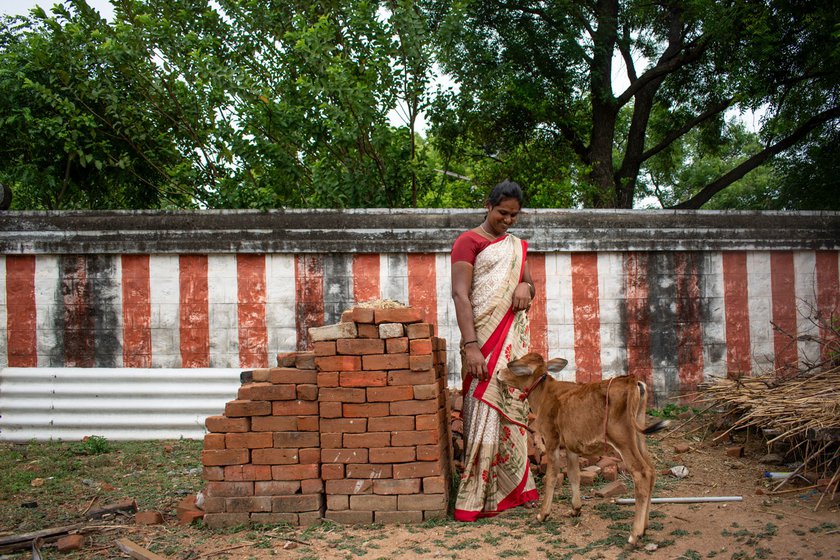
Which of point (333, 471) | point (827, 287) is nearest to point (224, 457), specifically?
point (333, 471)

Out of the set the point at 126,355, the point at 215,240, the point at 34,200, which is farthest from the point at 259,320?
the point at 34,200

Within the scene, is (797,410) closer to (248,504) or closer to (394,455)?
(394,455)

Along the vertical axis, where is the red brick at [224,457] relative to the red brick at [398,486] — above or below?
above

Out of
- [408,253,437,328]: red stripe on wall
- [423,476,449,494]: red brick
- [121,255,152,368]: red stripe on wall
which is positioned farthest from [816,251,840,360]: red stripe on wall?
[121,255,152,368]: red stripe on wall

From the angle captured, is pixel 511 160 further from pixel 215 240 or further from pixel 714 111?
pixel 215 240

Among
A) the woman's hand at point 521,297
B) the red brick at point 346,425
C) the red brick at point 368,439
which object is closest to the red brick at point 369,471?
the red brick at point 368,439

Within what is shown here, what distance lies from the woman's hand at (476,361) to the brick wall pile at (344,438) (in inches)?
11.1

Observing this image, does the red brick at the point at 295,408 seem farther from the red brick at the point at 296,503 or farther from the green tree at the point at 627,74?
the green tree at the point at 627,74

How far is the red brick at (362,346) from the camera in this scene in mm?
4820

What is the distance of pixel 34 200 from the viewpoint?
12.2 meters

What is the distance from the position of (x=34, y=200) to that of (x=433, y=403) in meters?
10.2

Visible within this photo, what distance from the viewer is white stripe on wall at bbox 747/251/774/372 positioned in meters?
7.93

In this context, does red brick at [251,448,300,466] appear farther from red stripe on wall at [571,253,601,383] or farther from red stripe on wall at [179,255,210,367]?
red stripe on wall at [571,253,601,383]

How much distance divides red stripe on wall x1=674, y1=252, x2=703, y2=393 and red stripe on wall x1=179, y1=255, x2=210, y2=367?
16.9 feet
